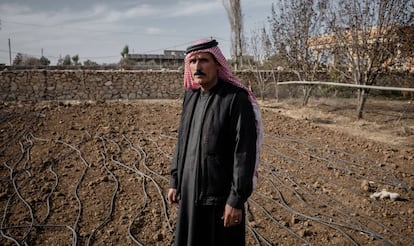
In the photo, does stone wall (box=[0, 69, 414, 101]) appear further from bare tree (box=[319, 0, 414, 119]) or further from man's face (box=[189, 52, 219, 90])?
man's face (box=[189, 52, 219, 90])

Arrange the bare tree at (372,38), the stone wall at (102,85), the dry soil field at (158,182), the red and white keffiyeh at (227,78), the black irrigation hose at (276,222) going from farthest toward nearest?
the stone wall at (102,85)
the bare tree at (372,38)
the dry soil field at (158,182)
the black irrigation hose at (276,222)
the red and white keffiyeh at (227,78)

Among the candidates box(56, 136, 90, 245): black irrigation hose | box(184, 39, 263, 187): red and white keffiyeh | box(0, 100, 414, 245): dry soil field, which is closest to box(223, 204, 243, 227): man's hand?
box(184, 39, 263, 187): red and white keffiyeh

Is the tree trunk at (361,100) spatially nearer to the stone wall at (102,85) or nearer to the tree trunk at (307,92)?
the tree trunk at (307,92)

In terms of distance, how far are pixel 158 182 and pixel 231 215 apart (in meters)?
2.45

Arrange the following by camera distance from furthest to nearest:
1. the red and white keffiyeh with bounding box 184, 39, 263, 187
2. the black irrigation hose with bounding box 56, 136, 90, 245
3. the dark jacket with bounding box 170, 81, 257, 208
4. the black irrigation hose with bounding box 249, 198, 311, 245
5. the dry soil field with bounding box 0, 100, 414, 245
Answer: the black irrigation hose with bounding box 56, 136, 90, 245, the dry soil field with bounding box 0, 100, 414, 245, the black irrigation hose with bounding box 249, 198, 311, 245, the red and white keffiyeh with bounding box 184, 39, 263, 187, the dark jacket with bounding box 170, 81, 257, 208

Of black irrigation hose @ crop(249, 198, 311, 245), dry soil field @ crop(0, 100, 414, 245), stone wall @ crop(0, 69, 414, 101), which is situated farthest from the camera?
stone wall @ crop(0, 69, 414, 101)

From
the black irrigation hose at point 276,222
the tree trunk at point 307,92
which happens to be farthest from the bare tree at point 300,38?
the black irrigation hose at point 276,222

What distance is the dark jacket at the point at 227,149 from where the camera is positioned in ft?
5.12

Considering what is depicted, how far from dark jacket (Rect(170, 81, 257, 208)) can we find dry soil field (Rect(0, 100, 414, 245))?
4.39ft

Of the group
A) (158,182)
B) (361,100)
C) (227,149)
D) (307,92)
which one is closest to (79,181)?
(158,182)

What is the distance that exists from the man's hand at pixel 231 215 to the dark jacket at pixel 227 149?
28 mm

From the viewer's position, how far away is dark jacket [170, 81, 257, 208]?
5.12ft

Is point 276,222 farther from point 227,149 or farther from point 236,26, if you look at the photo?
point 236,26

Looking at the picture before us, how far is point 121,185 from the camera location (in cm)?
382
